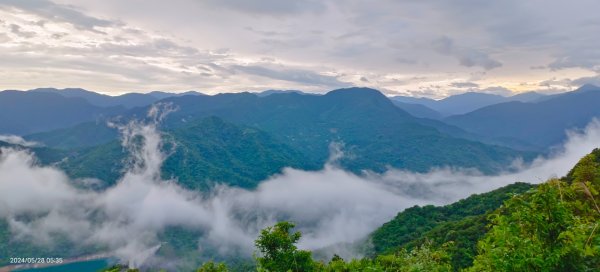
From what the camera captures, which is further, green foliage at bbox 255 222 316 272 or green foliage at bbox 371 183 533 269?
green foliage at bbox 371 183 533 269

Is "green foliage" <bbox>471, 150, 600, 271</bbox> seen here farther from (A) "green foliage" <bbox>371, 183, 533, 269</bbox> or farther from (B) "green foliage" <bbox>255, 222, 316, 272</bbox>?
(A) "green foliage" <bbox>371, 183, 533, 269</bbox>

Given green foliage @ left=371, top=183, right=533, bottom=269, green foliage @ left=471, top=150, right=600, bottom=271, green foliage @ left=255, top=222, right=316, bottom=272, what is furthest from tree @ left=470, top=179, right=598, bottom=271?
green foliage @ left=371, top=183, right=533, bottom=269

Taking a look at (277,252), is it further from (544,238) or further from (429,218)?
(429,218)

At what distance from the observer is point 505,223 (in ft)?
38.6

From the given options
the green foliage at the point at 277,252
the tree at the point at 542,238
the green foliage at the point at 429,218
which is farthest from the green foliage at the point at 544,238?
the green foliage at the point at 429,218

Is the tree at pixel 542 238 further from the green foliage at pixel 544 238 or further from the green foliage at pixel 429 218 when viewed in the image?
the green foliage at pixel 429 218

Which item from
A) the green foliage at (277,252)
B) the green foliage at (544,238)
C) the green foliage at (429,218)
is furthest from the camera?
the green foliage at (429,218)

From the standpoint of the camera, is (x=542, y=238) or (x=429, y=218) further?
(x=429, y=218)

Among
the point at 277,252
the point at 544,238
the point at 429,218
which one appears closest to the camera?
the point at 544,238

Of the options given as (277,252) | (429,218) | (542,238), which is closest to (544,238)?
(542,238)

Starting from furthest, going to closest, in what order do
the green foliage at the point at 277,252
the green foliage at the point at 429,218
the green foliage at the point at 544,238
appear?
the green foliage at the point at 429,218, the green foliage at the point at 277,252, the green foliage at the point at 544,238

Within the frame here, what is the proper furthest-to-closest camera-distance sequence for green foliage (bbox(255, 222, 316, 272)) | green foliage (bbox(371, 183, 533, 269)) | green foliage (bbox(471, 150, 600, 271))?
green foliage (bbox(371, 183, 533, 269)), green foliage (bbox(255, 222, 316, 272)), green foliage (bbox(471, 150, 600, 271))

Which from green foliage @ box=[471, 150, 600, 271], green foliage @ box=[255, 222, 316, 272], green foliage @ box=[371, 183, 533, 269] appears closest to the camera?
green foliage @ box=[471, 150, 600, 271]

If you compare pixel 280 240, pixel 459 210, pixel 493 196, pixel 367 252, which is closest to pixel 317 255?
pixel 367 252
